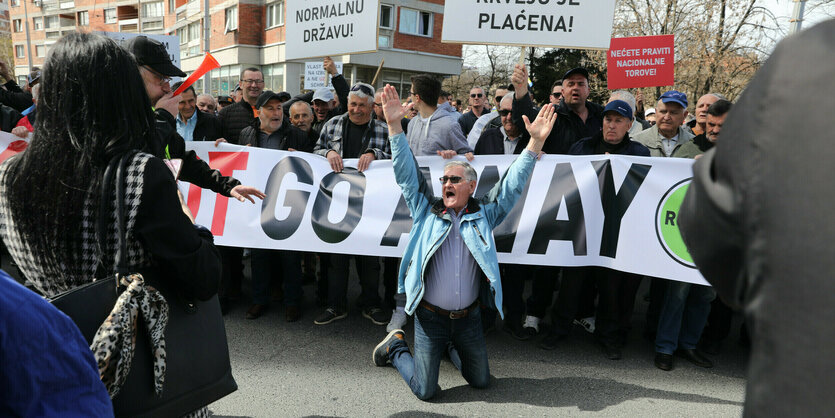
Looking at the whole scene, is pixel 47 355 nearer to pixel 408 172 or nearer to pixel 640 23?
pixel 408 172

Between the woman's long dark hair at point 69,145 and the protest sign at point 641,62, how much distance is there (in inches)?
324

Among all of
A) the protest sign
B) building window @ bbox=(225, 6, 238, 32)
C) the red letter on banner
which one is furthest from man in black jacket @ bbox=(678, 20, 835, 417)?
building window @ bbox=(225, 6, 238, 32)

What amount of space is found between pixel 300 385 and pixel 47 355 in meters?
3.12

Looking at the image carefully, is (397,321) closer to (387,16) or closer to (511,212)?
(511,212)

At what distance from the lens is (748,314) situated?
0.79m

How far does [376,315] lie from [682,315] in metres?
2.60

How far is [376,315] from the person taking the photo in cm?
512

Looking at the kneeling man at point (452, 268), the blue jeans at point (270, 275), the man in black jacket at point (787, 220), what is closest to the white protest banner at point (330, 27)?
the blue jeans at point (270, 275)

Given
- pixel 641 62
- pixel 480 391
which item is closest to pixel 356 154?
pixel 480 391

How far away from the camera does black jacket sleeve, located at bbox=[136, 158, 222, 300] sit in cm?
155

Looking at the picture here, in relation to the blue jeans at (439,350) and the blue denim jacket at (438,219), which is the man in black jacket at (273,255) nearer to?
the blue denim jacket at (438,219)

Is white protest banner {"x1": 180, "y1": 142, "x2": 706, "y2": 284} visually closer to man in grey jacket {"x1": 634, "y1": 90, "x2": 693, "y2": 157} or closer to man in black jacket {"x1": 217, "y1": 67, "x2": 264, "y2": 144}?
man in black jacket {"x1": 217, "y1": 67, "x2": 264, "y2": 144}

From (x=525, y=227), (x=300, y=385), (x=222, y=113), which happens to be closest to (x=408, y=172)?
(x=525, y=227)

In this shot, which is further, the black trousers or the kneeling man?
the black trousers
